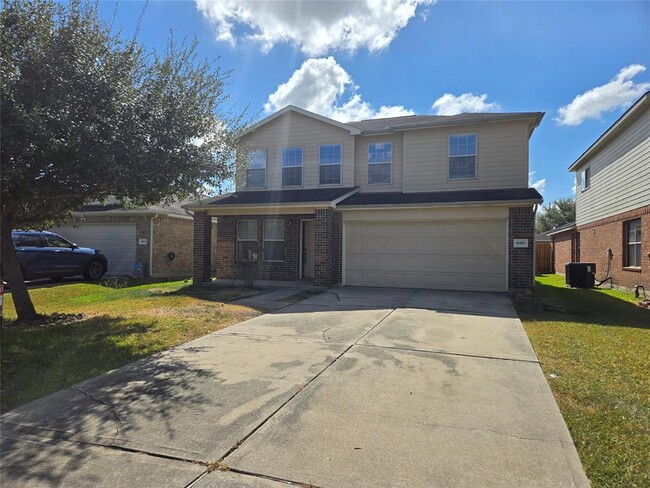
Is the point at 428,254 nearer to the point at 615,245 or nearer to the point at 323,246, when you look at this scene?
the point at 323,246

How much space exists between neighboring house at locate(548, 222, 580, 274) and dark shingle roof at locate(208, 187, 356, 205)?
13660mm

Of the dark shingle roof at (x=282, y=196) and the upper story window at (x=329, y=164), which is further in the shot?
the upper story window at (x=329, y=164)

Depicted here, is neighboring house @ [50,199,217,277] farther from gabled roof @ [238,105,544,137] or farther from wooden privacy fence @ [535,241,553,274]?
wooden privacy fence @ [535,241,553,274]

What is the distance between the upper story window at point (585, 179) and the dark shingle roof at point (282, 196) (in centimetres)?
1160

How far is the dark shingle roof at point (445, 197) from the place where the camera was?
37.8 feet

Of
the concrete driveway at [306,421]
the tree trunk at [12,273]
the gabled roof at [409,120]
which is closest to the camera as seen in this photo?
the concrete driveway at [306,421]

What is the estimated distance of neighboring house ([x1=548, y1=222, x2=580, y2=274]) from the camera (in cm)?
2080

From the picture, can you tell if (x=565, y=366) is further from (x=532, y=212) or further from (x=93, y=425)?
(x=532, y=212)

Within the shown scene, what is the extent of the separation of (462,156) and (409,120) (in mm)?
3002

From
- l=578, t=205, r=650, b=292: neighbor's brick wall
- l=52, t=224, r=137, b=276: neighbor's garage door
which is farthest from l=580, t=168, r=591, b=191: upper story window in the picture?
l=52, t=224, r=137, b=276: neighbor's garage door

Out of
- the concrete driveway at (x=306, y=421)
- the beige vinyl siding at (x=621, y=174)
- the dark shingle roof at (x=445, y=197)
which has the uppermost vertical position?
the beige vinyl siding at (x=621, y=174)

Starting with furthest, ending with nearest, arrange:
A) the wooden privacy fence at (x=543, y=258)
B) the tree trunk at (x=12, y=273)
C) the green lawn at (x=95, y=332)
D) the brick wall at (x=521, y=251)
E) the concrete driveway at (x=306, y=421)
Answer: the wooden privacy fence at (x=543, y=258), the brick wall at (x=521, y=251), the tree trunk at (x=12, y=273), the green lawn at (x=95, y=332), the concrete driveway at (x=306, y=421)

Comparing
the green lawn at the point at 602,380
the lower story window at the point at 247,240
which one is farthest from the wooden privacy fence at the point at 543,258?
the lower story window at the point at 247,240

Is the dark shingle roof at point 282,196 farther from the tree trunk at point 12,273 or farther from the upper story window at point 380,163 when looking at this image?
the tree trunk at point 12,273
